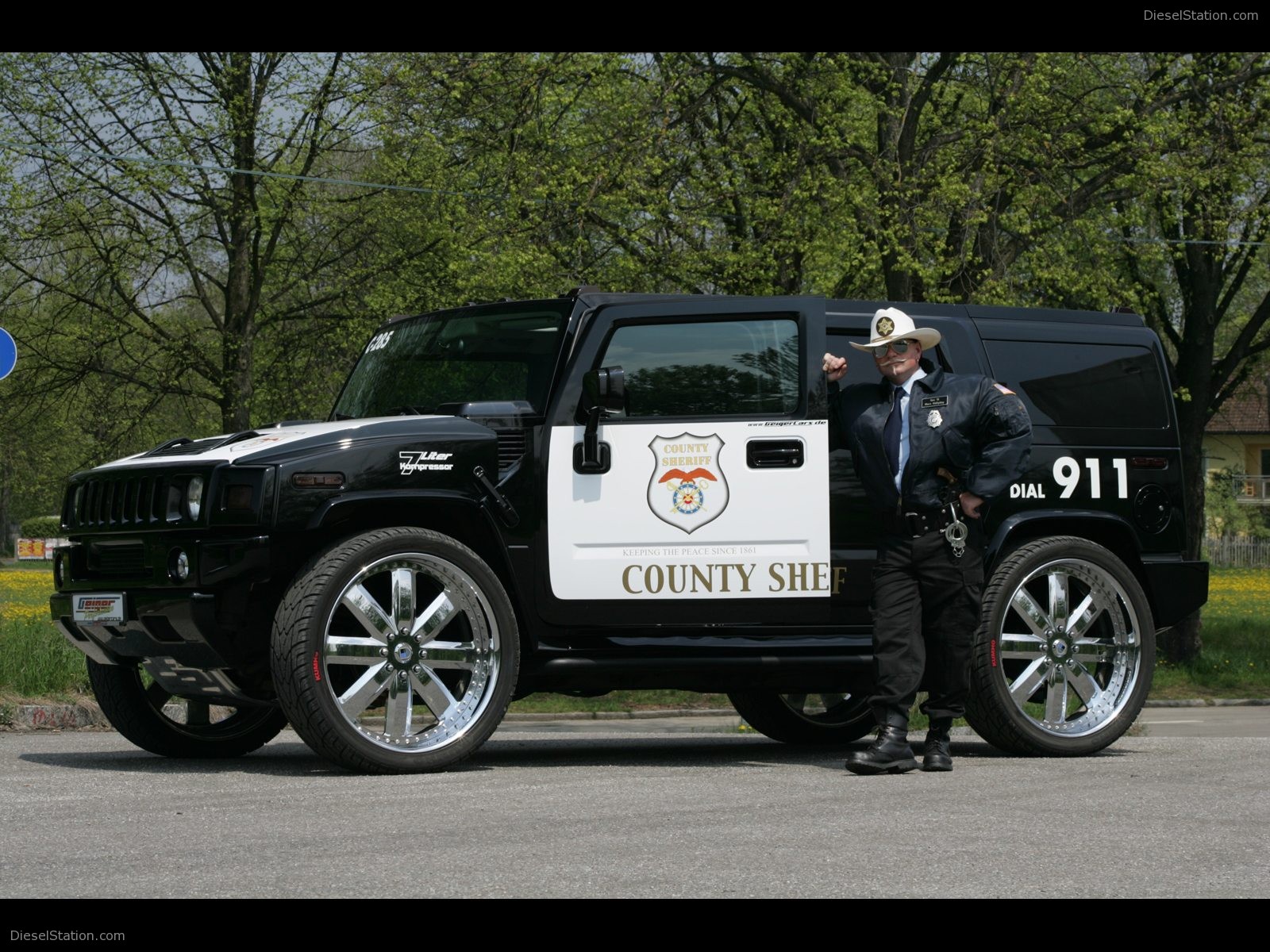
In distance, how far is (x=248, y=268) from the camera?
26906 mm

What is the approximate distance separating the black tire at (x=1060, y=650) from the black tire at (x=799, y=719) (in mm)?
1588

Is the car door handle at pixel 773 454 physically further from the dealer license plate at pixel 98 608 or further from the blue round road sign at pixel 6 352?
the blue round road sign at pixel 6 352

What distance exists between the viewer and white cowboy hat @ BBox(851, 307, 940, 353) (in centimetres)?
787

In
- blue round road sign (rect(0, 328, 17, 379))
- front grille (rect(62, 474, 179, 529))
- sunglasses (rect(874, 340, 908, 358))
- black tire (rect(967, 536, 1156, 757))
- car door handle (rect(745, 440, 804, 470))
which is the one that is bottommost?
black tire (rect(967, 536, 1156, 757))

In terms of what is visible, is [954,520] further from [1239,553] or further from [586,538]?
[1239,553]

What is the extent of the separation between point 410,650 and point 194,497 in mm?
1071

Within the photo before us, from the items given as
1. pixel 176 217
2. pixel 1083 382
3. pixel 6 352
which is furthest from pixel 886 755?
pixel 176 217

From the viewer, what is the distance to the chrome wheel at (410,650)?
7477 millimetres

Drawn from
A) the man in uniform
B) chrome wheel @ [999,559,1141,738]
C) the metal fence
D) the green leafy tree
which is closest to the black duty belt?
the man in uniform

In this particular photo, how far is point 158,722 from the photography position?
8.73m

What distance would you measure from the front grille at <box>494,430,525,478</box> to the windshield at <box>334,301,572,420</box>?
0.15 m

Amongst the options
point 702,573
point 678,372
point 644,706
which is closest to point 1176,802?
point 702,573

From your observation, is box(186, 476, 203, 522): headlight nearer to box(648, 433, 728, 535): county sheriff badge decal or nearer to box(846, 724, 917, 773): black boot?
box(648, 433, 728, 535): county sheriff badge decal

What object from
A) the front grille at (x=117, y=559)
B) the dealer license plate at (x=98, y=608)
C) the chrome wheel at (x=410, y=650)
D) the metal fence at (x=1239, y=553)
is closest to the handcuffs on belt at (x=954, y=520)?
the chrome wheel at (x=410, y=650)
